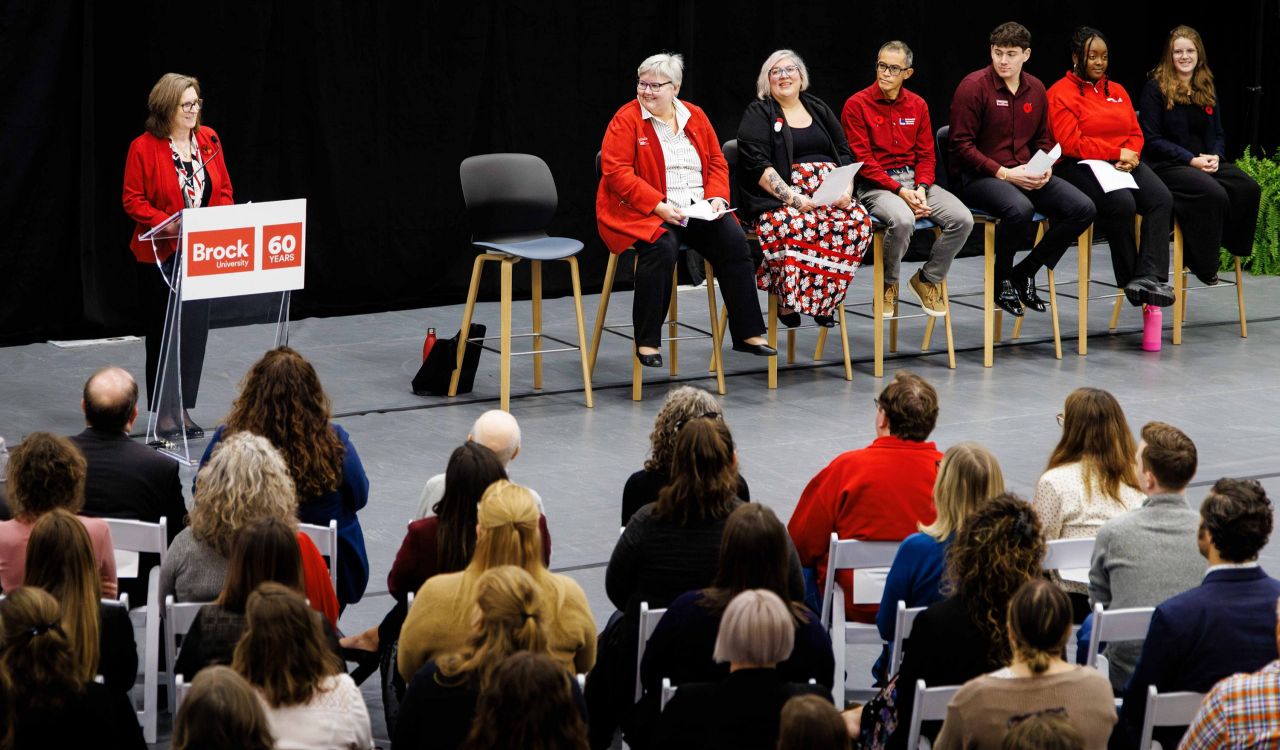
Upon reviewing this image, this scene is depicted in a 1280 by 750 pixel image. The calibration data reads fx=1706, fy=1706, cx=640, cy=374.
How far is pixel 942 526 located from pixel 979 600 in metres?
0.39

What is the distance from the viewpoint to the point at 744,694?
9.57ft

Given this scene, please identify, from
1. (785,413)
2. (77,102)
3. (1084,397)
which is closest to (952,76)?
(785,413)

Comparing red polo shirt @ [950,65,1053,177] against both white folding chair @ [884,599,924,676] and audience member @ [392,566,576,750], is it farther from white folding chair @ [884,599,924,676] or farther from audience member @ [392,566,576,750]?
audience member @ [392,566,576,750]

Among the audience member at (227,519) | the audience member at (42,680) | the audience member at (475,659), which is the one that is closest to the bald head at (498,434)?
the audience member at (227,519)

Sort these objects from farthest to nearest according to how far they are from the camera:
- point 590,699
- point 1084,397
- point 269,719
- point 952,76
→ point 952,76
point 1084,397
point 590,699
point 269,719

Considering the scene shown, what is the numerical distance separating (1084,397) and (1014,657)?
1189mm

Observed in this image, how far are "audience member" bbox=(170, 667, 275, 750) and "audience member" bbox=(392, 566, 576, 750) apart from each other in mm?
442

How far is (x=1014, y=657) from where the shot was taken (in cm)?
300

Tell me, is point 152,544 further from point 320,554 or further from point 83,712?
point 83,712

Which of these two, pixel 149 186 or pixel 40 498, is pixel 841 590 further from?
pixel 149 186

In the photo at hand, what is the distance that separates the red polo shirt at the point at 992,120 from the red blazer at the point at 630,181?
157 centimetres

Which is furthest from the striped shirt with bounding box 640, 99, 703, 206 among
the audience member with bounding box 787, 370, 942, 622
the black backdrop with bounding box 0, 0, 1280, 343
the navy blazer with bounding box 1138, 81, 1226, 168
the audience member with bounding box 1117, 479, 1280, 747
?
the audience member with bounding box 1117, 479, 1280, 747

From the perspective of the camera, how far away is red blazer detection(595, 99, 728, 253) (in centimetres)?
702

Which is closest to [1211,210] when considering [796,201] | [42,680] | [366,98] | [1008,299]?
[1008,299]
